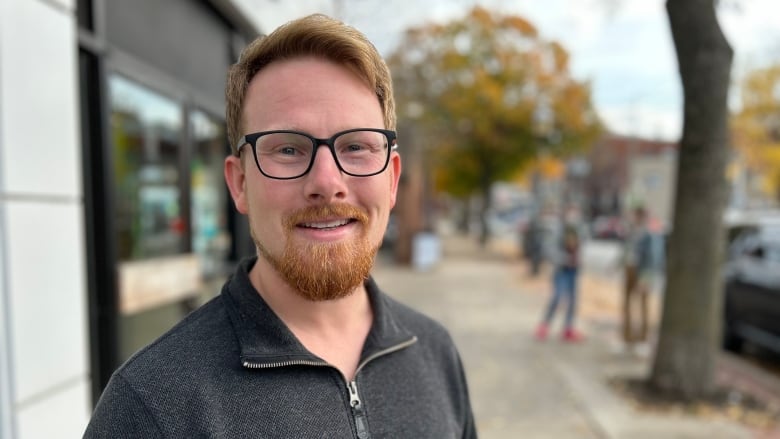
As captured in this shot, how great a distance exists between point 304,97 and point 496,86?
19.8 m

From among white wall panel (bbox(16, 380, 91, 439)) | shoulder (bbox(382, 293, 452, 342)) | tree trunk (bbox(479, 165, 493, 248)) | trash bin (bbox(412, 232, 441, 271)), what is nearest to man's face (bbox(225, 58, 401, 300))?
shoulder (bbox(382, 293, 452, 342))

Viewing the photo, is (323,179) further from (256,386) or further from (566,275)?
(566,275)

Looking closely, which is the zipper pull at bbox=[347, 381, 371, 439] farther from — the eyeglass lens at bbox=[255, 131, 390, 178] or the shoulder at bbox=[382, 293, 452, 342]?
the eyeglass lens at bbox=[255, 131, 390, 178]

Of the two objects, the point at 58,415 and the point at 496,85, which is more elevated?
the point at 496,85

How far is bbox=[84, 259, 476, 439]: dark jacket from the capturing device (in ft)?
3.76

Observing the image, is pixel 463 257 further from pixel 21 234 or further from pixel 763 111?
pixel 21 234

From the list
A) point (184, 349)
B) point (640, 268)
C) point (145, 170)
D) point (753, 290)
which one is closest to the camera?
point (184, 349)

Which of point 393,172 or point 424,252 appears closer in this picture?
point 393,172

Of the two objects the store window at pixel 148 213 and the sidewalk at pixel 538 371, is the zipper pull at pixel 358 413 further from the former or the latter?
the sidewalk at pixel 538 371

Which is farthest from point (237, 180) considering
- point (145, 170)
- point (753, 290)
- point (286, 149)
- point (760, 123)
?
point (760, 123)

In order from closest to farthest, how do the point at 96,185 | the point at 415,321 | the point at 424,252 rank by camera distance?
Answer: the point at 415,321 < the point at 96,185 < the point at 424,252

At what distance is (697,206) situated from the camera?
17.5 ft

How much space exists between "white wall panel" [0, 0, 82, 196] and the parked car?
711 cm

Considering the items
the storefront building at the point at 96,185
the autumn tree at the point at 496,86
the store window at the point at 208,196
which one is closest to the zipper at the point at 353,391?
the storefront building at the point at 96,185
